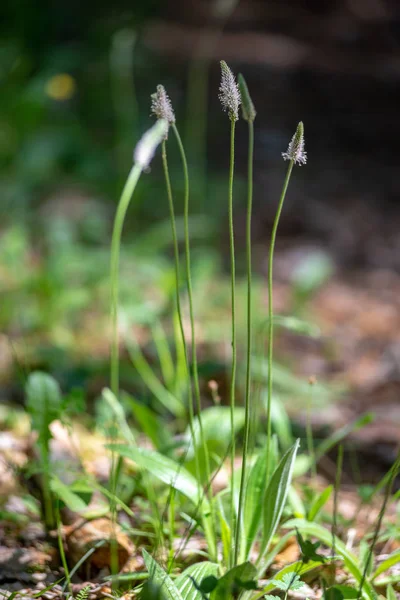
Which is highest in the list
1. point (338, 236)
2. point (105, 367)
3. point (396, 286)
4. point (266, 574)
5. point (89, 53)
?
point (89, 53)

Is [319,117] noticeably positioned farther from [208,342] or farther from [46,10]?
[208,342]

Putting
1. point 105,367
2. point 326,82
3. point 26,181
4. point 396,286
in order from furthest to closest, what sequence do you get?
point 326,82
point 26,181
point 396,286
point 105,367

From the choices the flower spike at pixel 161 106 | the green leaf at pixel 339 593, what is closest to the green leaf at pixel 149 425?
the green leaf at pixel 339 593

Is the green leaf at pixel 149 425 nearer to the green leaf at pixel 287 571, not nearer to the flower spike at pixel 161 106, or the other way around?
the green leaf at pixel 287 571

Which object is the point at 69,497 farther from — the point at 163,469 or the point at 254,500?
the point at 254,500

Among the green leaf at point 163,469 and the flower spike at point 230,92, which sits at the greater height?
the flower spike at point 230,92

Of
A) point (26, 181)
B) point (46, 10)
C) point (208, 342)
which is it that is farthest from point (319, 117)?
point (208, 342)
